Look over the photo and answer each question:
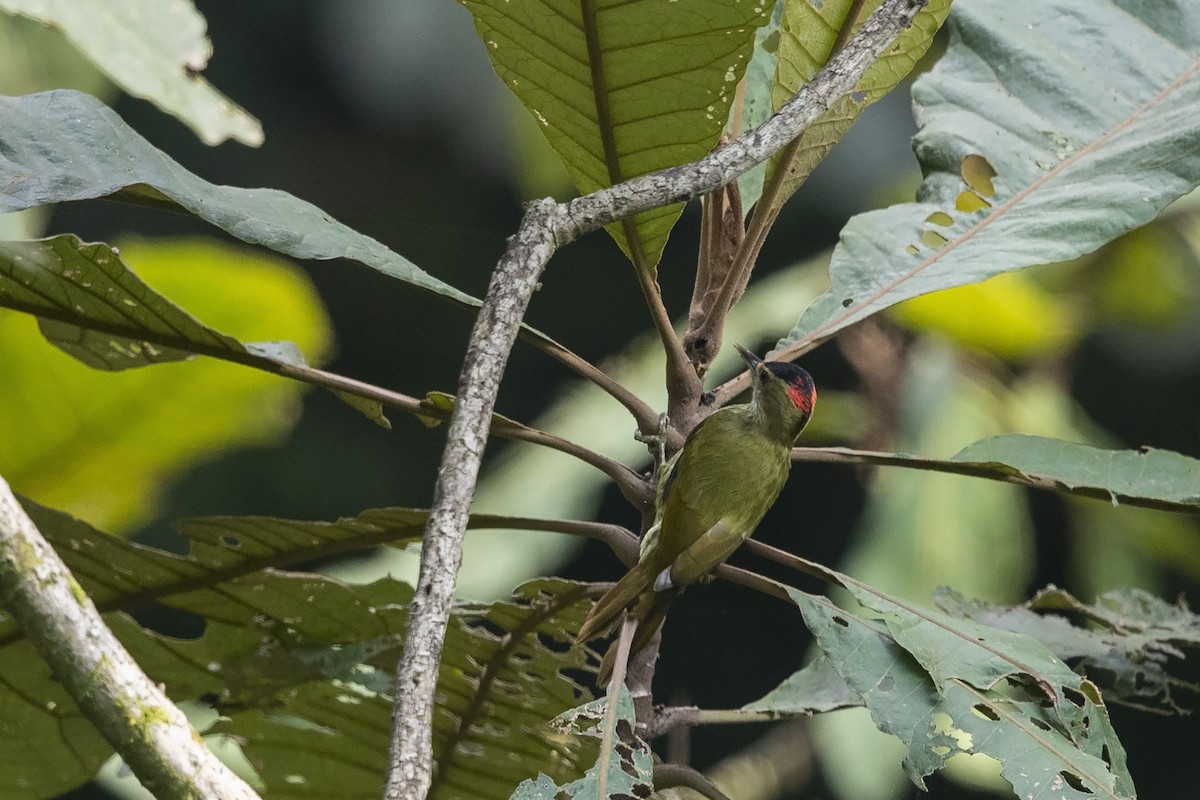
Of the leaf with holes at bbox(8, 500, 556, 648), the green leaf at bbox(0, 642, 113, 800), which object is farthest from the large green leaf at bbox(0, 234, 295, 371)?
the green leaf at bbox(0, 642, 113, 800)

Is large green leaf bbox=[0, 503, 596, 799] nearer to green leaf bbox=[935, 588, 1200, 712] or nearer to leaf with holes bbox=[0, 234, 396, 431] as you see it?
leaf with holes bbox=[0, 234, 396, 431]

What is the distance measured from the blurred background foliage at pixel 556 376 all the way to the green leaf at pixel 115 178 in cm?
33

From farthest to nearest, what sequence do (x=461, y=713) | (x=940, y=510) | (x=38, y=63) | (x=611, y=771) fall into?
(x=940, y=510), (x=38, y=63), (x=461, y=713), (x=611, y=771)

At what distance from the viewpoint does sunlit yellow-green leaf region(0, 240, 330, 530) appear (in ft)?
4.98

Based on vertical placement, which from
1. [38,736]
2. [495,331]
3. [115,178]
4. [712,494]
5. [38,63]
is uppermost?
[38,63]

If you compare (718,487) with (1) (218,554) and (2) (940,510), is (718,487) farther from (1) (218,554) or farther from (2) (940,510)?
(2) (940,510)

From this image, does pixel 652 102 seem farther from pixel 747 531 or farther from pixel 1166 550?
pixel 1166 550

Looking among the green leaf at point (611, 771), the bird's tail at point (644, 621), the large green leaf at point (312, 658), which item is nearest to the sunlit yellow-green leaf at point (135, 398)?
the large green leaf at point (312, 658)

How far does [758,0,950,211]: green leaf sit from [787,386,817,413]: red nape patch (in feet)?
1.60

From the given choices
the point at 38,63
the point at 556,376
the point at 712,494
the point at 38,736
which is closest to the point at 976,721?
the point at 712,494

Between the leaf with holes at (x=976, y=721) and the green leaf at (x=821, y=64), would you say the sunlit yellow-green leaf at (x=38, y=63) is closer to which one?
the green leaf at (x=821, y=64)

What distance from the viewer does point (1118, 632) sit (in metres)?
1.20

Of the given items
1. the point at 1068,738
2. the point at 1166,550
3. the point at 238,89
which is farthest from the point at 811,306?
the point at 238,89

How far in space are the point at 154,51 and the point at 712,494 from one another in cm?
79
